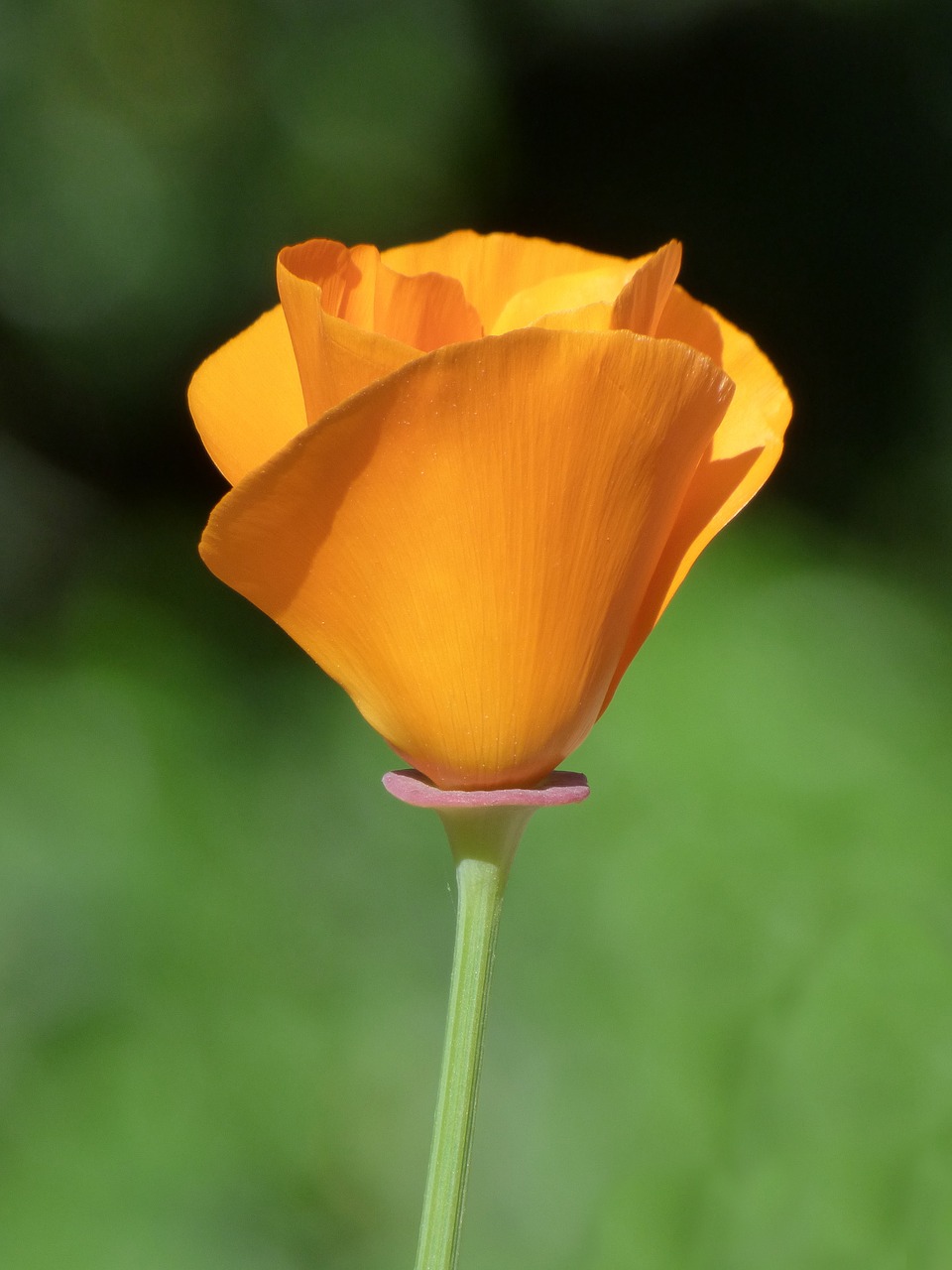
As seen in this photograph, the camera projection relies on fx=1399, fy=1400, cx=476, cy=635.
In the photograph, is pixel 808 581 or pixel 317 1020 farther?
pixel 808 581

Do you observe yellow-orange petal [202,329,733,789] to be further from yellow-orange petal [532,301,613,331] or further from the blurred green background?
the blurred green background

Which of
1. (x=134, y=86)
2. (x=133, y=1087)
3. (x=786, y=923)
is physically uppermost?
(x=134, y=86)

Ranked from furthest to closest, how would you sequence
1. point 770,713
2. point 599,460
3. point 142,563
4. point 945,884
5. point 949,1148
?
point 142,563 < point 770,713 < point 945,884 < point 949,1148 < point 599,460

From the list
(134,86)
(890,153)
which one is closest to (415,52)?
(134,86)

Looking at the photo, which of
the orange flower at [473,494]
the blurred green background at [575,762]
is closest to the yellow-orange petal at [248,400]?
the orange flower at [473,494]

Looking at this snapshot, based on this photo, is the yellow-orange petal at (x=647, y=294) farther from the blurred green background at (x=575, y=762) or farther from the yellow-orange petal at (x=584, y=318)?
the blurred green background at (x=575, y=762)

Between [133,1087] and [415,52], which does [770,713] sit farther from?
[415,52]

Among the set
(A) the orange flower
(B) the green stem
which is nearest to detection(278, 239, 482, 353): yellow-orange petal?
(A) the orange flower
